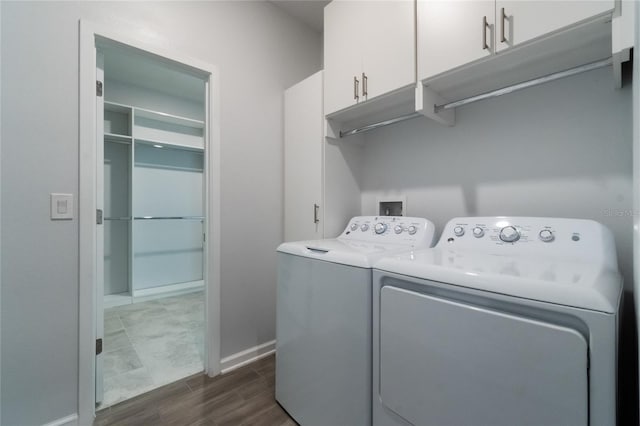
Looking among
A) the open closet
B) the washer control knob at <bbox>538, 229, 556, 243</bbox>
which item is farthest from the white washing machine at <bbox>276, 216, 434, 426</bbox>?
the open closet

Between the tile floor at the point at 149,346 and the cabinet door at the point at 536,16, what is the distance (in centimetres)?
254

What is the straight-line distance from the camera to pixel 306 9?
221 cm

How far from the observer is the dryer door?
662 millimetres

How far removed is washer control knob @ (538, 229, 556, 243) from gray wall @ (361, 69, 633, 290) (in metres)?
0.27

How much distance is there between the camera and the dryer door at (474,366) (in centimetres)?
66

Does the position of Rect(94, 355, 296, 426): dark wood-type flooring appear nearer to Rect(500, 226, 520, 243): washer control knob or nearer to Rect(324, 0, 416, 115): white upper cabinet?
Rect(500, 226, 520, 243): washer control knob

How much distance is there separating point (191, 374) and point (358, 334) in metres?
1.40

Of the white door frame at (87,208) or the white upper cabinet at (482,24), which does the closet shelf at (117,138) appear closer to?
the white door frame at (87,208)

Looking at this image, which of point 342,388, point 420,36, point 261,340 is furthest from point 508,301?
point 261,340

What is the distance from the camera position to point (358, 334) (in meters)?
1.11

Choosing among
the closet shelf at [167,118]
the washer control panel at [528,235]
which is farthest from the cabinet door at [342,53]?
the closet shelf at [167,118]

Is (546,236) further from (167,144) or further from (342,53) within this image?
(167,144)

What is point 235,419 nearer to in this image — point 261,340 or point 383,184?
→ point 261,340

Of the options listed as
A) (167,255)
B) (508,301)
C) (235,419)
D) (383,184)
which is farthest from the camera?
(167,255)
